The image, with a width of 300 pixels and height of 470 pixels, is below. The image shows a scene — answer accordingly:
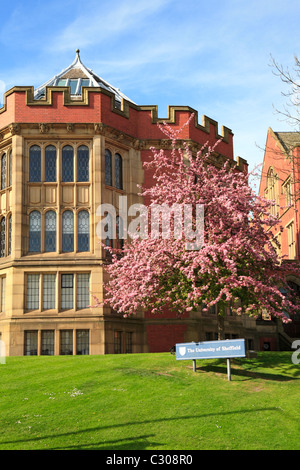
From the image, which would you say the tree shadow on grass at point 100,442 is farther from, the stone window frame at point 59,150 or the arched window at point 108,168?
the arched window at point 108,168

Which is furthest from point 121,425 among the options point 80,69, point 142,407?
point 80,69

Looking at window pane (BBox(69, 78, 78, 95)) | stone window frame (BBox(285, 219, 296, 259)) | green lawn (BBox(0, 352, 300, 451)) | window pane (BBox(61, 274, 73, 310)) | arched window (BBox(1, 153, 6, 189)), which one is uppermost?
window pane (BBox(69, 78, 78, 95))

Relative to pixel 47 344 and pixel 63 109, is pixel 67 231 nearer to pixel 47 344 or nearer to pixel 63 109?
pixel 47 344

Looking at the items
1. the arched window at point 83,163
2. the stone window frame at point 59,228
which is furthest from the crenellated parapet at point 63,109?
the stone window frame at point 59,228

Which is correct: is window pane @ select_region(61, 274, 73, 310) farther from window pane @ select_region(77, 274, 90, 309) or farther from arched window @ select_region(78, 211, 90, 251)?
→ arched window @ select_region(78, 211, 90, 251)

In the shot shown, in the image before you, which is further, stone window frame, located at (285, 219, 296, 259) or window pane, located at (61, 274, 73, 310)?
stone window frame, located at (285, 219, 296, 259)

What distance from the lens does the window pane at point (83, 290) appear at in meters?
29.8

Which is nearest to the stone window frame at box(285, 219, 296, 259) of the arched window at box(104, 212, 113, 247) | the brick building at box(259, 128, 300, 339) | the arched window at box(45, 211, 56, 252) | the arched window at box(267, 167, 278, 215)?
the brick building at box(259, 128, 300, 339)

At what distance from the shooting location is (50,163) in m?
31.1

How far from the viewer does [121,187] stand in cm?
3256

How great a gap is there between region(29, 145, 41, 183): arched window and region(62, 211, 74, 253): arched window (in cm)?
236

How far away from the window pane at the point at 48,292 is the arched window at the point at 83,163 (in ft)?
17.4

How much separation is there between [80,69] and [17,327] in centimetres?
1799

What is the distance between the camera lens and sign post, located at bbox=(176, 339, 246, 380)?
65.0 ft
